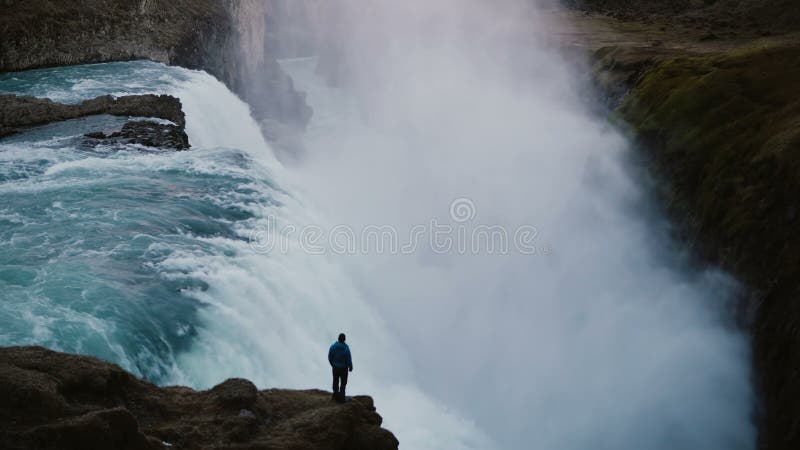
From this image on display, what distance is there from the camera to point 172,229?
22.5m

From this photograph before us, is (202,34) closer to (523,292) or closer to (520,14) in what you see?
(523,292)

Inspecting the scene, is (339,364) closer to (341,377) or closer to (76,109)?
(341,377)

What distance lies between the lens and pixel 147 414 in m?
11.8

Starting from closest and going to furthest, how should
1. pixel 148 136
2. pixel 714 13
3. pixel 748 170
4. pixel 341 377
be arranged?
pixel 341 377, pixel 748 170, pixel 148 136, pixel 714 13

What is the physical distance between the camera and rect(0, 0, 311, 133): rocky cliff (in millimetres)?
41219

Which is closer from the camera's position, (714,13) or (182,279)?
(182,279)

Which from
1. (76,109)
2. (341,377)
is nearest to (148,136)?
(76,109)

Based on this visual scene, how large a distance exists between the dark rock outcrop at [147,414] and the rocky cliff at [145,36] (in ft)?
118

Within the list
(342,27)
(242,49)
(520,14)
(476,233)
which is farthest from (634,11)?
(476,233)

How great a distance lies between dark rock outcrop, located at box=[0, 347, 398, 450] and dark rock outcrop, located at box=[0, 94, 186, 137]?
22.3 meters

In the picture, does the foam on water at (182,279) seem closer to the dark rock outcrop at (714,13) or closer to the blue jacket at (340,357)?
the blue jacket at (340,357)

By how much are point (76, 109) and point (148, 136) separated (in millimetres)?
5061

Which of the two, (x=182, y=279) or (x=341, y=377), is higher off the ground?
(x=341, y=377)

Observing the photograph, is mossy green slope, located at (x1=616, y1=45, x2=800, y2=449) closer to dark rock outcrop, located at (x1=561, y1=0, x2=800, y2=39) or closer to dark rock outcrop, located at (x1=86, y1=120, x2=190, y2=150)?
dark rock outcrop, located at (x1=86, y1=120, x2=190, y2=150)
